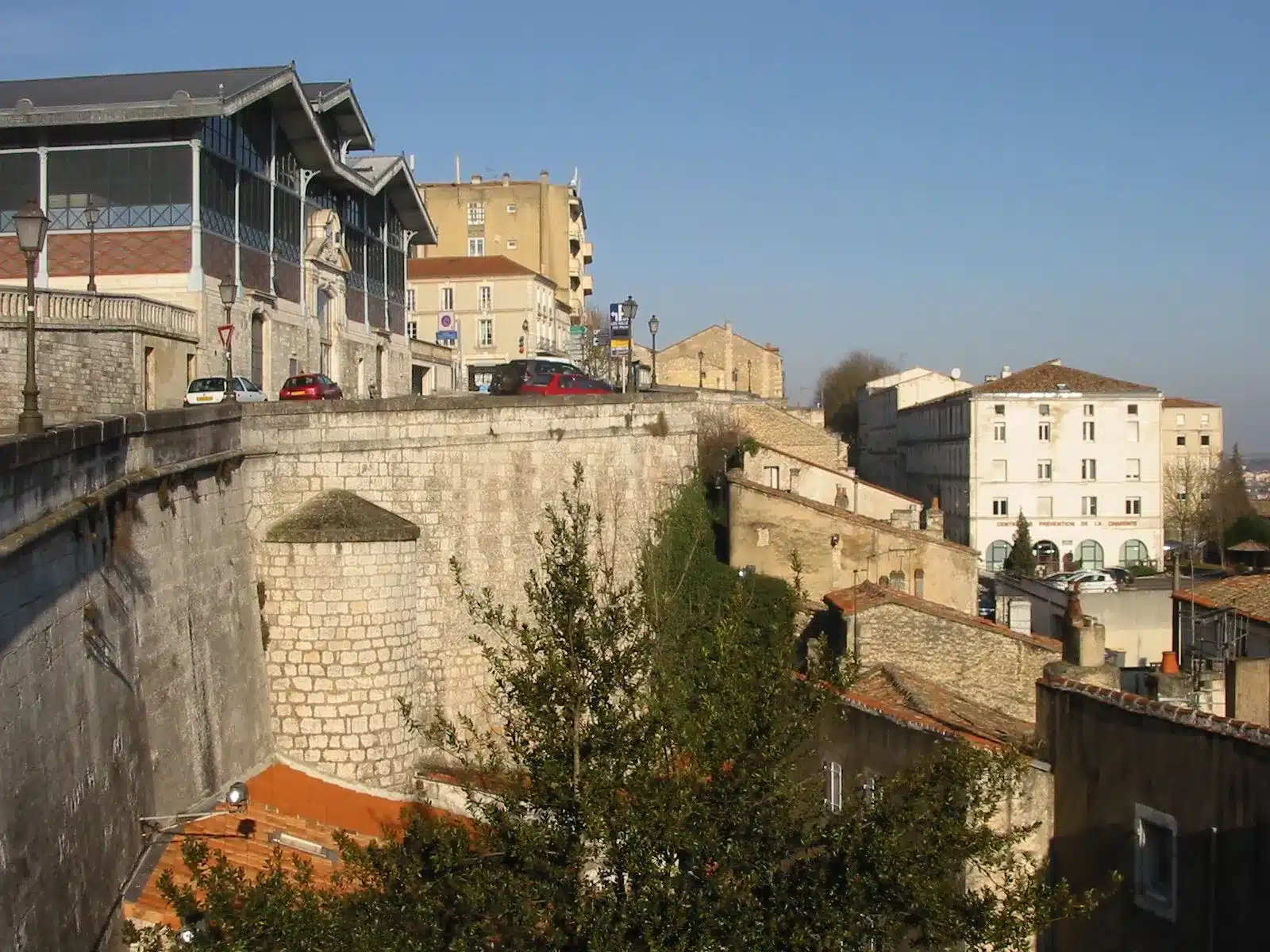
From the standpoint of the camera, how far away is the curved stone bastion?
20.7 metres

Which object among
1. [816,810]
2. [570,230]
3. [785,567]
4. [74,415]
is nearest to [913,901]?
[816,810]

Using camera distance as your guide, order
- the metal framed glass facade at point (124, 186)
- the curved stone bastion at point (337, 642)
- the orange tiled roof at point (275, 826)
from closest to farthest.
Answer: the orange tiled roof at point (275, 826) < the curved stone bastion at point (337, 642) < the metal framed glass facade at point (124, 186)

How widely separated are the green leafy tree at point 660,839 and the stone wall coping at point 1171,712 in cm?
172

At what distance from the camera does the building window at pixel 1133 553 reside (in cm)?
6334

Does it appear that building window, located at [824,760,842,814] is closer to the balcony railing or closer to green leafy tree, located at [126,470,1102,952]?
green leafy tree, located at [126,470,1102,952]

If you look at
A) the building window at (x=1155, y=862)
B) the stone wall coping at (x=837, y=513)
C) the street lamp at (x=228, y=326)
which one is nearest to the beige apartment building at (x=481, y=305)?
the stone wall coping at (x=837, y=513)

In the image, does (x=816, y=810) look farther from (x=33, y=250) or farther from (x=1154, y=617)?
(x=1154, y=617)

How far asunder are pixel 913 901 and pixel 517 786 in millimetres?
→ 3003

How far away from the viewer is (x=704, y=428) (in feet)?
143

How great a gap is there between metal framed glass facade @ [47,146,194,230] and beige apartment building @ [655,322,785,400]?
49.7m

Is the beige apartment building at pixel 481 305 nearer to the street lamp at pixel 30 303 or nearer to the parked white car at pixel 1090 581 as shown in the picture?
the parked white car at pixel 1090 581

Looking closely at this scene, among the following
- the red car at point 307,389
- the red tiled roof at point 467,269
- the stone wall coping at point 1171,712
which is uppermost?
the red tiled roof at point 467,269

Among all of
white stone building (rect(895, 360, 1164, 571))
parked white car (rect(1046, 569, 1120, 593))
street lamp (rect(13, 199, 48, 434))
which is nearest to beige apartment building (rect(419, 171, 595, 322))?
white stone building (rect(895, 360, 1164, 571))

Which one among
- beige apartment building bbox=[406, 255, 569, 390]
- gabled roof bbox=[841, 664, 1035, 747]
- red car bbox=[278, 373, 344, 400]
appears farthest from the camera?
beige apartment building bbox=[406, 255, 569, 390]
